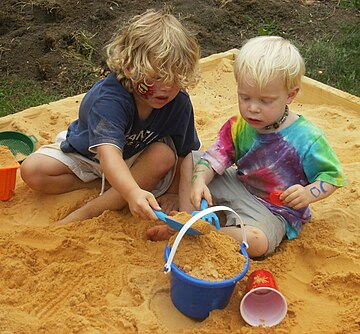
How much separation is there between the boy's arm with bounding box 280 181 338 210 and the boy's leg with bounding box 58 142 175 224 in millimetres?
558

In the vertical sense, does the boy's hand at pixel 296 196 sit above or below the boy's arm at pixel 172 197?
above

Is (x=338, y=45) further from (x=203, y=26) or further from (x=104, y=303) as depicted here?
(x=104, y=303)

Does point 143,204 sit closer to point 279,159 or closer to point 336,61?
point 279,159

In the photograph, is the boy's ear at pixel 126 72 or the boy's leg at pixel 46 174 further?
the boy's leg at pixel 46 174

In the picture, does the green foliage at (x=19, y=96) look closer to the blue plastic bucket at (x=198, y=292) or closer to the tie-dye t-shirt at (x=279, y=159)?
the tie-dye t-shirt at (x=279, y=159)

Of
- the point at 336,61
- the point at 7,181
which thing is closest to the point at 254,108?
the point at 7,181

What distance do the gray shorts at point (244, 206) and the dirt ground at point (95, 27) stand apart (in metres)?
1.62

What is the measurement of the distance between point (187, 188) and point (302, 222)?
0.49 metres

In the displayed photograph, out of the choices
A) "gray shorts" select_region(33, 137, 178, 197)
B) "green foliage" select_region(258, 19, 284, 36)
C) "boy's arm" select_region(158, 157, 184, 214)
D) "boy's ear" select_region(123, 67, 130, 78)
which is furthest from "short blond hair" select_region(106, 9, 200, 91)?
"green foliage" select_region(258, 19, 284, 36)

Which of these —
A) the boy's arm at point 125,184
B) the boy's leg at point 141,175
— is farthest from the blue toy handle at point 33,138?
the boy's arm at point 125,184

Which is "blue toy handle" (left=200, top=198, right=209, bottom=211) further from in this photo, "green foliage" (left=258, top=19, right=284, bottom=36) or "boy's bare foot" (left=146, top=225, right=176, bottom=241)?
"green foliage" (left=258, top=19, right=284, bottom=36)

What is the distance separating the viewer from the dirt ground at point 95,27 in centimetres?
414

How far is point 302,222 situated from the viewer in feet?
8.63

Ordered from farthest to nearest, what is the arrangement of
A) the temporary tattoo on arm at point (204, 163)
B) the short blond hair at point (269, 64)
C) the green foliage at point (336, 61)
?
the green foliage at point (336, 61) → the temporary tattoo on arm at point (204, 163) → the short blond hair at point (269, 64)
